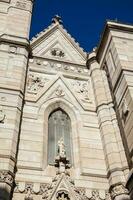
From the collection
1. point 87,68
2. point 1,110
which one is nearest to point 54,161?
point 1,110

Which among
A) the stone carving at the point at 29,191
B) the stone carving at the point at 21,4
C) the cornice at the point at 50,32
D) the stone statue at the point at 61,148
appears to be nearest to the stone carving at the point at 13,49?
the cornice at the point at 50,32

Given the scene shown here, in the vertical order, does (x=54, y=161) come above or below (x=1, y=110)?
below

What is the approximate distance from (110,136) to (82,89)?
12.4 feet

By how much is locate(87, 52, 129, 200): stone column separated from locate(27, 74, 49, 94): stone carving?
258cm

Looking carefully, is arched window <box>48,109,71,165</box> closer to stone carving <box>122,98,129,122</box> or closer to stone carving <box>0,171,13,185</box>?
stone carving <box>0,171,13,185</box>

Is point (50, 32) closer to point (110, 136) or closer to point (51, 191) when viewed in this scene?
point (110, 136)

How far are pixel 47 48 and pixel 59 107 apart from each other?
5.19 m

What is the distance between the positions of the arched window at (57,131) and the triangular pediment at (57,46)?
4.41m

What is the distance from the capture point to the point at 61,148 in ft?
39.2

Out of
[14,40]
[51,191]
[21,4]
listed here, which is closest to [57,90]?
[14,40]

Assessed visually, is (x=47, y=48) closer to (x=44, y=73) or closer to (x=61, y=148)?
(x=44, y=73)

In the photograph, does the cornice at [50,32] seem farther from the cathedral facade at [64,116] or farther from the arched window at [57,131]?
the arched window at [57,131]

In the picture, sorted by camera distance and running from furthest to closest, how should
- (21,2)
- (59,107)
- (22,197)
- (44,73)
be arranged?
(21,2), (44,73), (59,107), (22,197)

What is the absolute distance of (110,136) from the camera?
41.6 feet
